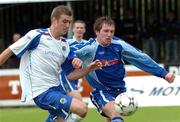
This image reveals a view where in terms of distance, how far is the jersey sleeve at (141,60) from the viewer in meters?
10.3

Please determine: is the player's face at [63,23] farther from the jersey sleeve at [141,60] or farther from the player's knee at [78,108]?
the jersey sleeve at [141,60]

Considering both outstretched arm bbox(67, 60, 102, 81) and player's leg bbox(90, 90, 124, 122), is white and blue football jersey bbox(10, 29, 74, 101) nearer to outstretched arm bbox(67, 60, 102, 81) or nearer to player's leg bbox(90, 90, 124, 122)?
outstretched arm bbox(67, 60, 102, 81)

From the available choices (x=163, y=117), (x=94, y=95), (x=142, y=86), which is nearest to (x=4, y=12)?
(x=142, y=86)

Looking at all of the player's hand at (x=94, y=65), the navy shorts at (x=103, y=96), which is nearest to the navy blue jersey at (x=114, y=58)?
the navy shorts at (x=103, y=96)

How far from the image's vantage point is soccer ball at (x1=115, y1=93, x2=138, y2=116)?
9.96m

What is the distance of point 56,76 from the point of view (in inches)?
379

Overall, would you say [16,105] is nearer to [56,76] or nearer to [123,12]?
[123,12]

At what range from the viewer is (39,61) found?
31.3 feet

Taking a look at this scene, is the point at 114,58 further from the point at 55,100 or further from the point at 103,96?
the point at 55,100

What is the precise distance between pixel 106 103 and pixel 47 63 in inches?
51.0

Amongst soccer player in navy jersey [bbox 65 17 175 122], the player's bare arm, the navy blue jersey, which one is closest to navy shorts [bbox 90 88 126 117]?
soccer player in navy jersey [bbox 65 17 175 122]

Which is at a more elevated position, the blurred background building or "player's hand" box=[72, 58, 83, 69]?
"player's hand" box=[72, 58, 83, 69]

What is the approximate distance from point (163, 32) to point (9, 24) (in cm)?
487

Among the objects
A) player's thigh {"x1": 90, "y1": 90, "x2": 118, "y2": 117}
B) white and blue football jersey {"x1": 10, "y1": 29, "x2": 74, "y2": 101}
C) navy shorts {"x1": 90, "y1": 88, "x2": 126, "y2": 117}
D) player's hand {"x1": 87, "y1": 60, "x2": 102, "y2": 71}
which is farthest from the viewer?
navy shorts {"x1": 90, "y1": 88, "x2": 126, "y2": 117}
